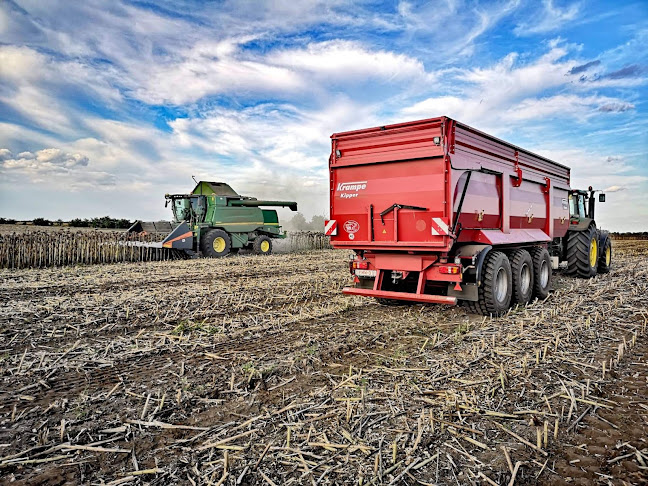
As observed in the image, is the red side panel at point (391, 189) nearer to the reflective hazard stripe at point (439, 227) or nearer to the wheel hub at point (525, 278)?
the reflective hazard stripe at point (439, 227)

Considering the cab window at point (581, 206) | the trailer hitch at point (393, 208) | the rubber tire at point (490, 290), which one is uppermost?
the cab window at point (581, 206)

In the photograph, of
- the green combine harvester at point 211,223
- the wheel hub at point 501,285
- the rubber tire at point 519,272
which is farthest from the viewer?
the green combine harvester at point 211,223

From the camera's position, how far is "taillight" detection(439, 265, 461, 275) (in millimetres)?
6730

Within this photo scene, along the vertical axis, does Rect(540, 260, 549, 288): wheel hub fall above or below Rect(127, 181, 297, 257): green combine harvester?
below

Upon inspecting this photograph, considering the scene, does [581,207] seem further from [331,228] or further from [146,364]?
[146,364]

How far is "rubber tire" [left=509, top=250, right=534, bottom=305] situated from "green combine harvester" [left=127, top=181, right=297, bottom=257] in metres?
12.8

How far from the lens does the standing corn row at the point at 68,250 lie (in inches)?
570

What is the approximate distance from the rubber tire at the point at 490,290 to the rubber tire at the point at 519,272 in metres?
0.64

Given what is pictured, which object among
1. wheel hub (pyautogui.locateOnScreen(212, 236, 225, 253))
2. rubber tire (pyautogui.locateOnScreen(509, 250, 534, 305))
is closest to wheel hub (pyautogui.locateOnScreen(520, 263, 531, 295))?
rubber tire (pyautogui.locateOnScreen(509, 250, 534, 305))

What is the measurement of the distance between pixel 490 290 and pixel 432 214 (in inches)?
60.4

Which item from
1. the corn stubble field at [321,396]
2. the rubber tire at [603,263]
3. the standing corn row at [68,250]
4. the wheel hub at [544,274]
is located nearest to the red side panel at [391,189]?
the corn stubble field at [321,396]

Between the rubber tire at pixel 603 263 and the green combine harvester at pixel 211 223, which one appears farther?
the green combine harvester at pixel 211 223

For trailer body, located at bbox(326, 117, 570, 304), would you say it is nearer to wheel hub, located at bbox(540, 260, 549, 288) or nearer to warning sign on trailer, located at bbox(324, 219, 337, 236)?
warning sign on trailer, located at bbox(324, 219, 337, 236)

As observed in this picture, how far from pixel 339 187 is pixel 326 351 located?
359 cm
